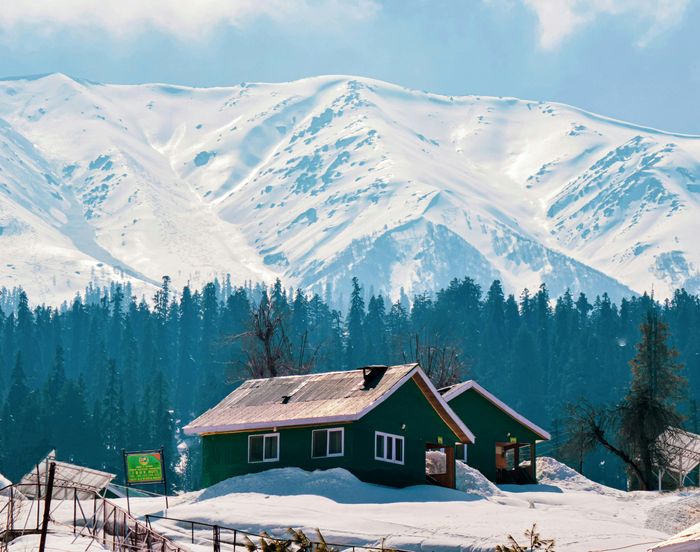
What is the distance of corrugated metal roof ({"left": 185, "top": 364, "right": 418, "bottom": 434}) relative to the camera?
6700cm

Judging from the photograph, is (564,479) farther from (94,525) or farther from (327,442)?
(94,525)

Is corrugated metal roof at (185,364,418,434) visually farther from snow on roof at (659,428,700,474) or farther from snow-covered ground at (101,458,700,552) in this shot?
snow on roof at (659,428,700,474)

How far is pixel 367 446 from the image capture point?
218ft

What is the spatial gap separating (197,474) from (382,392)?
91.9m

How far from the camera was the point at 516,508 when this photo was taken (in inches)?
2443

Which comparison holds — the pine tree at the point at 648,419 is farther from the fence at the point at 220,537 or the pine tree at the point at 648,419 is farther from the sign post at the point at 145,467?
the fence at the point at 220,537

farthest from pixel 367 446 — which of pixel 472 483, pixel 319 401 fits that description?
pixel 472 483

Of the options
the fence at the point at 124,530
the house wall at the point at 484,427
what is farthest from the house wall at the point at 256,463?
the house wall at the point at 484,427

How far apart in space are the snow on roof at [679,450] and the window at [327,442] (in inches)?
980

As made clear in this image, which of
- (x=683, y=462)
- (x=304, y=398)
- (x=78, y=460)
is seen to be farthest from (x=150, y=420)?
(x=304, y=398)

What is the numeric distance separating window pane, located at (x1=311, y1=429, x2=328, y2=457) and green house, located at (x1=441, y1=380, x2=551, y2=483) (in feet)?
42.7

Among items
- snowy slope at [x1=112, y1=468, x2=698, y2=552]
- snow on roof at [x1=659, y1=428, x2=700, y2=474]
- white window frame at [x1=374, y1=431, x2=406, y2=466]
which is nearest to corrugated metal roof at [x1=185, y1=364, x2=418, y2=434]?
white window frame at [x1=374, y1=431, x2=406, y2=466]

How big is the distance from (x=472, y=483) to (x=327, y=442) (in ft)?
25.0

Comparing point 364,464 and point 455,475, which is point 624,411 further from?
point 364,464
